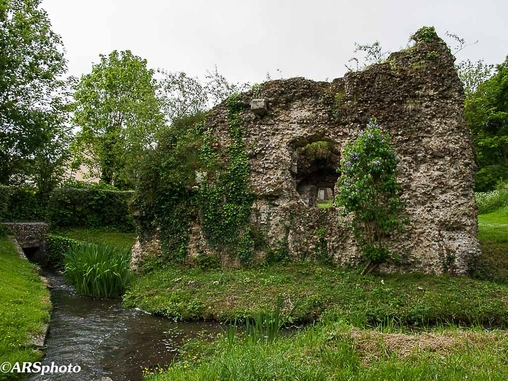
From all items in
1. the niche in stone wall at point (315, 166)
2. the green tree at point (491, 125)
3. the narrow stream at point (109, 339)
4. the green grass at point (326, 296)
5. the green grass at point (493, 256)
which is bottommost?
the narrow stream at point (109, 339)

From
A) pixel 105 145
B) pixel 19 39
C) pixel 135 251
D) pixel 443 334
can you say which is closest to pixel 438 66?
pixel 443 334

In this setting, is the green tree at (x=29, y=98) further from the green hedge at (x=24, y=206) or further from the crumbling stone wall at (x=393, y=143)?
the crumbling stone wall at (x=393, y=143)

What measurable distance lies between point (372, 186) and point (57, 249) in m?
13.1

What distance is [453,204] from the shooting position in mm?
10688

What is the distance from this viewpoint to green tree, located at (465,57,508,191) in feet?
88.6

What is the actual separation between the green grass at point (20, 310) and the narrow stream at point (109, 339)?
321 millimetres

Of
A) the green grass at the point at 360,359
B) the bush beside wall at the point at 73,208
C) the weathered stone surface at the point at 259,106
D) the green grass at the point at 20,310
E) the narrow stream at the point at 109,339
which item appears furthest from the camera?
the bush beside wall at the point at 73,208

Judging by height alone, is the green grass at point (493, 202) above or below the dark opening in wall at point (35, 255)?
above

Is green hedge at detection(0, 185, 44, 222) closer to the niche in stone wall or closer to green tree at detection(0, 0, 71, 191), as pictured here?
green tree at detection(0, 0, 71, 191)

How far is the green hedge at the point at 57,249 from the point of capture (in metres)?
16.2

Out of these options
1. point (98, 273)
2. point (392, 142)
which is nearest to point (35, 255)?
point (98, 273)

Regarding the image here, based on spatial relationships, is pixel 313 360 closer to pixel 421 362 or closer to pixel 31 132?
pixel 421 362

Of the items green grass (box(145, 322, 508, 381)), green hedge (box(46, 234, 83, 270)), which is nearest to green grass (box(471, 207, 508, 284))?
green grass (box(145, 322, 508, 381))

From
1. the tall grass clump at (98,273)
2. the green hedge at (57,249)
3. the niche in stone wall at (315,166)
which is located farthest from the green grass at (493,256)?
the green hedge at (57,249)
